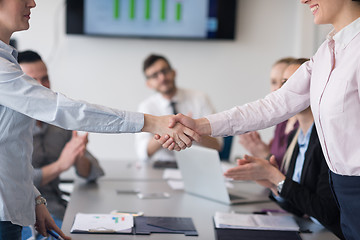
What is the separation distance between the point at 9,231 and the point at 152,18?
138 inches

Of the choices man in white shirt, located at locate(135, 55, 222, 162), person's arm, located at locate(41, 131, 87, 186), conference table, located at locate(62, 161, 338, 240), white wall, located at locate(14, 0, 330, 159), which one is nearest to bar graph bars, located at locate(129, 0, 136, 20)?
white wall, located at locate(14, 0, 330, 159)

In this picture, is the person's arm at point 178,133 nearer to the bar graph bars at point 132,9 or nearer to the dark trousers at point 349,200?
the dark trousers at point 349,200

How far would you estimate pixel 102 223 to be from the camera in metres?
1.95

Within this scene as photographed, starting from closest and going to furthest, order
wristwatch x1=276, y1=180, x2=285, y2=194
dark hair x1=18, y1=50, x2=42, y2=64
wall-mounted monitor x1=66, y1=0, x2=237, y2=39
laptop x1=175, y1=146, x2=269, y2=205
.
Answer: wristwatch x1=276, y1=180, x2=285, y2=194 < laptop x1=175, y1=146, x2=269, y2=205 < dark hair x1=18, y1=50, x2=42, y2=64 < wall-mounted monitor x1=66, y1=0, x2=237, y2=39

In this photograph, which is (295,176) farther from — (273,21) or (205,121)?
(273,21)

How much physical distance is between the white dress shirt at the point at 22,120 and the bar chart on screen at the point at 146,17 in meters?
3.24

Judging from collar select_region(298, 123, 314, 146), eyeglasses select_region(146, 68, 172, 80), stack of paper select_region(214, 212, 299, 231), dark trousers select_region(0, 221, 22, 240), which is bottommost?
stack of paper select_region(214, 212, 299, 231)

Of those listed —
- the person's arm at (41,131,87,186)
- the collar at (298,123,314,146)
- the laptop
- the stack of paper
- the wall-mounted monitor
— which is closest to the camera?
the stack of paper

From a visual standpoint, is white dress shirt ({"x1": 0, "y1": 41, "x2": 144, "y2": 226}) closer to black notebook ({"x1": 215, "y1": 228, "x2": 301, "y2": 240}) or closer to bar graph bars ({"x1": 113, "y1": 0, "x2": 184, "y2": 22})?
black notebook ({"x1": 215, "y1": 228, "x2": 301, "y2": 240})

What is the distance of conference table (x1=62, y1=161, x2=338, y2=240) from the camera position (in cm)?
192

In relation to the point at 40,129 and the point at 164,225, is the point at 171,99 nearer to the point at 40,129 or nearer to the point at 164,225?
the point at 40,129

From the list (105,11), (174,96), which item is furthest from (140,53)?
(174,96)

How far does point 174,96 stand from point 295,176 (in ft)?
6.97

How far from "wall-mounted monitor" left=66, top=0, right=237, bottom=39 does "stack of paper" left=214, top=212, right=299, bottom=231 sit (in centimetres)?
299
